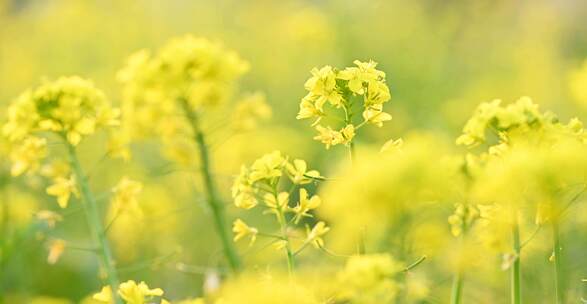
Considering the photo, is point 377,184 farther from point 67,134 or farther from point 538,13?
point 538,13

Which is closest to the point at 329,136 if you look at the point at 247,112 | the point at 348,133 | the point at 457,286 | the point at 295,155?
the point at 348,133

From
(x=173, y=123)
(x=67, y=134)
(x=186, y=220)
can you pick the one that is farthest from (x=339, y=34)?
(x=67, y=134)

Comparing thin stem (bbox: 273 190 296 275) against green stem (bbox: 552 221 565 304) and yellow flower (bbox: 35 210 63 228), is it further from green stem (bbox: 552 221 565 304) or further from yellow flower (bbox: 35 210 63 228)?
yellow flower (bbox: 35 210 63 228)

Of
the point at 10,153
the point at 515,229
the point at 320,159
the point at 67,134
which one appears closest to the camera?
the point at 515,229

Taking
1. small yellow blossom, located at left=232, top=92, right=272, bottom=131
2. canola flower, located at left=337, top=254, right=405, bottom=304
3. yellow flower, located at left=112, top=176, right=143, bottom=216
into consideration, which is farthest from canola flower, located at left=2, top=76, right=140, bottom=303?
canola flower, located at left=337, top=254, right=405, bottom=304

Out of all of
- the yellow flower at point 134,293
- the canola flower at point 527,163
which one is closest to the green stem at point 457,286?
the canola flower at point 527,163

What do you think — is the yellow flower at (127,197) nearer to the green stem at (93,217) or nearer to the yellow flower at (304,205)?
the green stem at (93,217)

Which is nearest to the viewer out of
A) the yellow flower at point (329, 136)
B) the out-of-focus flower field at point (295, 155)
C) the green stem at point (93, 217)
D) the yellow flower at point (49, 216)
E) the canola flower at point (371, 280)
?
the canola flower at point (371, 280)

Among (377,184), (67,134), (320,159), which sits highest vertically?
(320,159)

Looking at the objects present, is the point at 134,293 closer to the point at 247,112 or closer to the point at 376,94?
the point at 376,94
